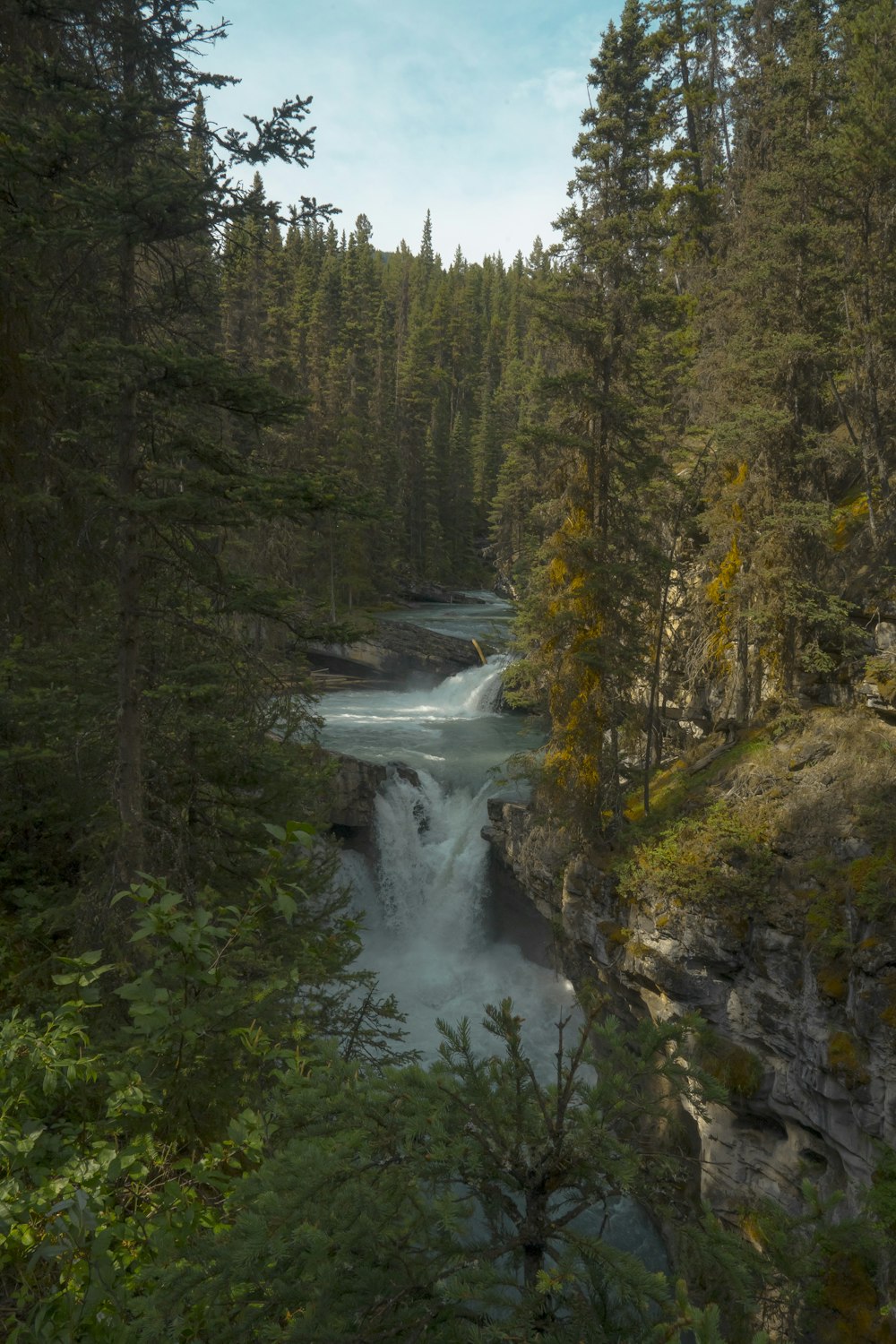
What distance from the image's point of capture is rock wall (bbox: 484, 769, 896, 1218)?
889cm

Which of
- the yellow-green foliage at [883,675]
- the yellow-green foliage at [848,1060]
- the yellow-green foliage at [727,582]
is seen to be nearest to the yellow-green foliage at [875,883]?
the yellow-green foliage at [848,1060]

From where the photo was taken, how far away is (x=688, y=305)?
79.9 ft

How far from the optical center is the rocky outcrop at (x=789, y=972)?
905cm

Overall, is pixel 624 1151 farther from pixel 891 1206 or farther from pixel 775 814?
pixel 775 814

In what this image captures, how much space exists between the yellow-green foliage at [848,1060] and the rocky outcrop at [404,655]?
79.2ft

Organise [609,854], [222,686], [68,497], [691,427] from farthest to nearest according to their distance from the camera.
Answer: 1. [691,427]
2. [609,854]
3. [68,497]
4. [222,686]

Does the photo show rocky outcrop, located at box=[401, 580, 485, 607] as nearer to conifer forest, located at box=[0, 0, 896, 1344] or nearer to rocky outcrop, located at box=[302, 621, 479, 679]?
rocky outcrop, located at box=[302, 621, 479, 679]

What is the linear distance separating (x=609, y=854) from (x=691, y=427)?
8.71m

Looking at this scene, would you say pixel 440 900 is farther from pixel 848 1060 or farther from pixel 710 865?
pixel 848 1060

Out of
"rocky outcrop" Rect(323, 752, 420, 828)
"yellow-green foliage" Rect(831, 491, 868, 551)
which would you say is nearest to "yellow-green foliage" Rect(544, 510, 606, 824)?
"yellow-green foliage" Rect(831, 491, 868, 551)

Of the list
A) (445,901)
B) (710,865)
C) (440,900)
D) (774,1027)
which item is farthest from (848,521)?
(440,900)

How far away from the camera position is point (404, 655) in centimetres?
3350

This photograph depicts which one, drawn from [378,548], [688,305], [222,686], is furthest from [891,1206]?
[378,548]

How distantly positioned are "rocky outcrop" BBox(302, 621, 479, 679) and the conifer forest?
43.4ft
